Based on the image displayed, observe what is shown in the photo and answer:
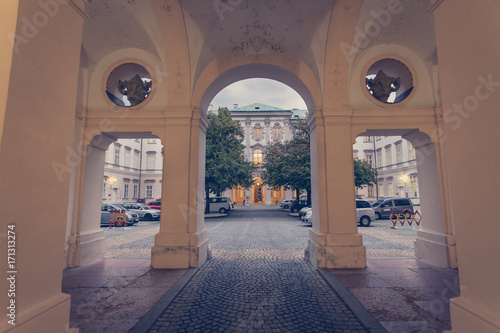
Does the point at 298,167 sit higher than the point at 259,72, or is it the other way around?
the point at 259,72

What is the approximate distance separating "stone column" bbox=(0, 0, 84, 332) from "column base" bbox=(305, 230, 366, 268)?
16.4 ft

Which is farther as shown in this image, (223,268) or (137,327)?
(223,268)

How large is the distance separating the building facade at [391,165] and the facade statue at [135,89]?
2550cm

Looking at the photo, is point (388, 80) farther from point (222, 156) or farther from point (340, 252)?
point (222, 156)

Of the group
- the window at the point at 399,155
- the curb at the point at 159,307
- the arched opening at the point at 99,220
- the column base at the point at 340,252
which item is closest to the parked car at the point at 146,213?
the arched opening at the point at 99,220

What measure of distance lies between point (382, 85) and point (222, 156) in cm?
1608

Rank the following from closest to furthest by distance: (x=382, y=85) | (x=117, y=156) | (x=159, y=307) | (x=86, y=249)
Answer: (x=159, y=307) < (x=86, y=249) < (x=382, y=85) < (x=117, y=156)

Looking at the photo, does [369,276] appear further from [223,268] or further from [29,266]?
[29,266]

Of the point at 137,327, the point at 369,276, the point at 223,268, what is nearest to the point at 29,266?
the point at 137,327

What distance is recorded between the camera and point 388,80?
22.1ft

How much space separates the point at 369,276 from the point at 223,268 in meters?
3.38

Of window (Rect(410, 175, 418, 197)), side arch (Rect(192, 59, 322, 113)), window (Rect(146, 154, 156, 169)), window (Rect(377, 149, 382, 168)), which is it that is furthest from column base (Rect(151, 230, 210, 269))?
window (Rect(377, 149, 382, 168))

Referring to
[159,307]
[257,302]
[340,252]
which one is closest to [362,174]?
[340,252]

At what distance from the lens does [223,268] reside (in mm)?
6086
